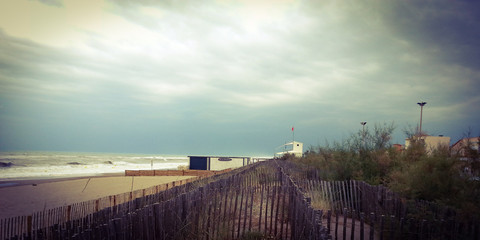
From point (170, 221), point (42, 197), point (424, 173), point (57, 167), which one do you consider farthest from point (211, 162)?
point (170, 221)

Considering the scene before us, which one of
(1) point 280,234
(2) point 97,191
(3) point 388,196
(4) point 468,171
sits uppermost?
(4) point 468,171

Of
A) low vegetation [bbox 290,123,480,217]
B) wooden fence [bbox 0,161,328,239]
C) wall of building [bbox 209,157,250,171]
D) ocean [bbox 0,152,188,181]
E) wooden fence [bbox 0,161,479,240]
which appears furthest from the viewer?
wall of building [bbox 209,157,250,171]

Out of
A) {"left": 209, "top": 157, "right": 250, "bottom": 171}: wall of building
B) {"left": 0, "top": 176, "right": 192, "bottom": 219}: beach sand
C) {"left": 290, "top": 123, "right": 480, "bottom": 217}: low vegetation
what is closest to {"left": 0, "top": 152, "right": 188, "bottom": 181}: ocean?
{"left": 0, "top": 176, "right": 192, "bottom": 219}: beach sand

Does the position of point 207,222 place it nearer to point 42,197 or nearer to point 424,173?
point 424,173

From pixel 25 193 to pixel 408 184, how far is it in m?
21.5

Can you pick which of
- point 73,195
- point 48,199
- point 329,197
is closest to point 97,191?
point 73,195

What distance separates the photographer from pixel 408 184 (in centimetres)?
894

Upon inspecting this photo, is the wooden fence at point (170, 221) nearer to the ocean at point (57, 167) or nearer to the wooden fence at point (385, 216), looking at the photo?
the wooden fence at point (385, 216)

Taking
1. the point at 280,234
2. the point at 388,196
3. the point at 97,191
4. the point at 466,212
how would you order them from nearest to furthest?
1. the point at 466,212
2. the point at 280,234
3. the point at 388,196
4. the point at 97,191

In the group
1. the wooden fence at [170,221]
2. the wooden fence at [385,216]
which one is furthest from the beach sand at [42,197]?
the wooden fence at [385,216]

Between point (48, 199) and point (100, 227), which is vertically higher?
point (100, 227)

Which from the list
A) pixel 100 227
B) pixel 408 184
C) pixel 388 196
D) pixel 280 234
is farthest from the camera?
pixel 408 184

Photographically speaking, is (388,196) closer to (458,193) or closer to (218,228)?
(458,193)

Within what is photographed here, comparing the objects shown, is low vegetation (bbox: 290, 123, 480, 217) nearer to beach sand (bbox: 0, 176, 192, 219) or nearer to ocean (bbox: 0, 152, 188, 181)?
beach sand (bbox: 0, 176, 192, 219)
